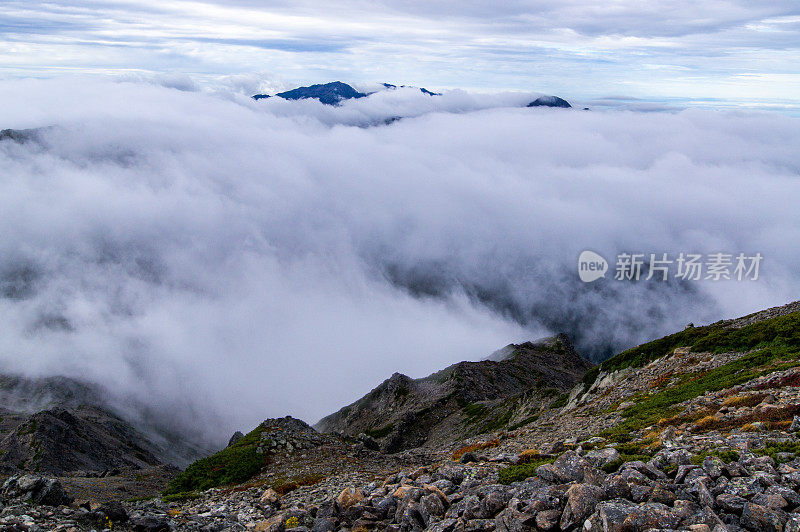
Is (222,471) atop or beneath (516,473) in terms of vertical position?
beneath


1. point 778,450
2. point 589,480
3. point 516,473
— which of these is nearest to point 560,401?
point 516,473

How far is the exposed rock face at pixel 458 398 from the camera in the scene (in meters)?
81.3

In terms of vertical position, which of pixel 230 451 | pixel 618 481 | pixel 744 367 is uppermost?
pixel 618 481

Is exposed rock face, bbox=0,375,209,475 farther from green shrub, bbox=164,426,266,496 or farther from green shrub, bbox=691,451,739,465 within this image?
green shrub, bbox=691,451,739,465

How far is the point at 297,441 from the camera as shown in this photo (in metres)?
48.6

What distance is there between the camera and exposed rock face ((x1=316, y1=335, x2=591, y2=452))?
267ft

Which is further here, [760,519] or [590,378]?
[590,378]

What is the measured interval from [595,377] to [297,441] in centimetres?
3188

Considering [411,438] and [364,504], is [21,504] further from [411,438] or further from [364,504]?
[411,438]

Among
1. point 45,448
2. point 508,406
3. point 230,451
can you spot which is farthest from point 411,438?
point 45,448

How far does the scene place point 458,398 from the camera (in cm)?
9981

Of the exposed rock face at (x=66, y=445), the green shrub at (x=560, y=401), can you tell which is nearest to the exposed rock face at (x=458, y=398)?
the green shrub at (x=560, y=401)

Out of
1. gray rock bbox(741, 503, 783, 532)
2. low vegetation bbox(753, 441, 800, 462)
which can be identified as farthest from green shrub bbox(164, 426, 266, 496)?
gray rock bbox(741, 503, 783, 532)

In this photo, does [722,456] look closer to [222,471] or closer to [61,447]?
[222,471]
